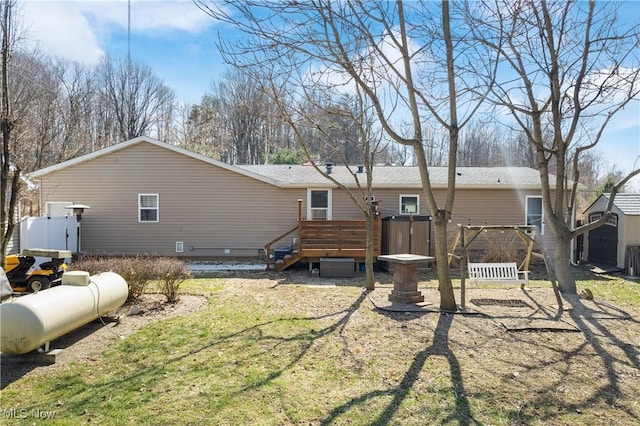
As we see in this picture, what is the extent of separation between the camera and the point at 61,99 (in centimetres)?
2848

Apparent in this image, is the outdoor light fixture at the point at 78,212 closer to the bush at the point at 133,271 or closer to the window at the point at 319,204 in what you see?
the bush at the point at 133,271

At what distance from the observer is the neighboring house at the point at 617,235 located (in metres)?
13.6

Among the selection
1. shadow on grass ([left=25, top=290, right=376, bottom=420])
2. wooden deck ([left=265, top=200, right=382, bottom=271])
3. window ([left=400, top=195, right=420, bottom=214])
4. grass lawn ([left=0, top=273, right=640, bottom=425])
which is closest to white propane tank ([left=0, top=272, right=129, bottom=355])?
grass lawn ([left=0, top=273, right=640, bottom=425])

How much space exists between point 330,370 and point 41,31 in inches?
270

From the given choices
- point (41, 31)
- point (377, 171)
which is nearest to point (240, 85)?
point (377, 171)

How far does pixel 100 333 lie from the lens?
20.1 ft

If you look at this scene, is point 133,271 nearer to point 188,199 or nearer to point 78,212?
point 188,199

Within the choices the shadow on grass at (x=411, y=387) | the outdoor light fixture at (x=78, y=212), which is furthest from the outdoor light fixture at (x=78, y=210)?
the shadow on grass at (x=411, y=387)

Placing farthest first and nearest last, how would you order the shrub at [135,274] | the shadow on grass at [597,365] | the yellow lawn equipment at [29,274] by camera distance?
the yellow lawn equipment at [29,274] → the shrub at [135,274] → the shadow on grass at [597,365]

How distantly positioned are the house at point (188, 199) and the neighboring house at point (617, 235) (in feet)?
9.06

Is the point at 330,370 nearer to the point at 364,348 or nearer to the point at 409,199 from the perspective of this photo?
the point at 364,348

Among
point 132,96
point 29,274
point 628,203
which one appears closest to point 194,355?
point 29,274

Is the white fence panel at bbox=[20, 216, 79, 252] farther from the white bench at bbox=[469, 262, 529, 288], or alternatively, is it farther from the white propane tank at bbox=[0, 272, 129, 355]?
the white bench at bbox=[469, 262, 529, 288]

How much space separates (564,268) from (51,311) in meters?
9.60
